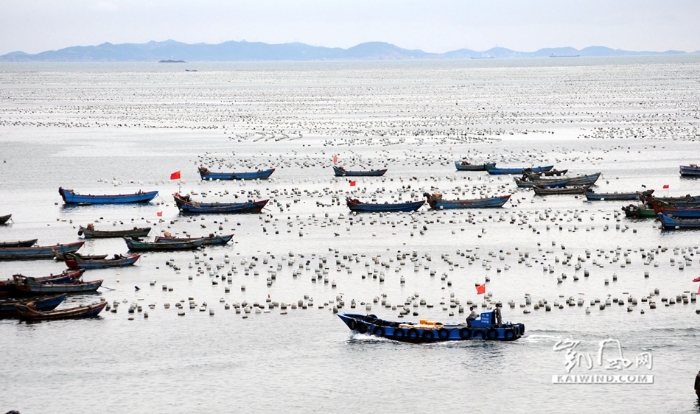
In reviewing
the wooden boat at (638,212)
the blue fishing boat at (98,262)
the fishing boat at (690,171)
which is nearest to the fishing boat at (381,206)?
the wooden boat at (638,212)

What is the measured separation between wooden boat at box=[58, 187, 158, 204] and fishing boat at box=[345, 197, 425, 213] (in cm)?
1992

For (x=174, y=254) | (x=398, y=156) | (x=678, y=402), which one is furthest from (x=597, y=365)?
(x=398, y=156)

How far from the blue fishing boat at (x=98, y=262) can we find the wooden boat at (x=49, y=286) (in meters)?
5.53

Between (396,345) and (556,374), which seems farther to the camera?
(396,345)

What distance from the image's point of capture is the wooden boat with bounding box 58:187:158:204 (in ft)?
308

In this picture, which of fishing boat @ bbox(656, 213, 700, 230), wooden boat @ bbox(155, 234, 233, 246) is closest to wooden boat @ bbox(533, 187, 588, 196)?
fishing boat @ bbox(656, 213, 700, 230)

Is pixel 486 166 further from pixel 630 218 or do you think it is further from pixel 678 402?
pixel 678 402

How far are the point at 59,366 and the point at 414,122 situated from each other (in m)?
137

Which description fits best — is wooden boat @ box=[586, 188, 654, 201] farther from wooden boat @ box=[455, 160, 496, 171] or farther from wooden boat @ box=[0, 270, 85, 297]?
wooden boat @ box=[0, 270, 85, 297]

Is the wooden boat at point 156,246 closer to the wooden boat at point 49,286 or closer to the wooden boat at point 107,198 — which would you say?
the wooden boat at point 49,286

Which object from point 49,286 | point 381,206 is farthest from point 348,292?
point 381,206

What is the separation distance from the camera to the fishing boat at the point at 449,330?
49.8 m

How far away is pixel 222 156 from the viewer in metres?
130

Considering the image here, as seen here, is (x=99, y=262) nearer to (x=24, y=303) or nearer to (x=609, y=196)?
(x=24, y=303)
